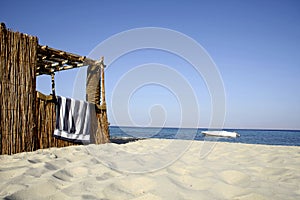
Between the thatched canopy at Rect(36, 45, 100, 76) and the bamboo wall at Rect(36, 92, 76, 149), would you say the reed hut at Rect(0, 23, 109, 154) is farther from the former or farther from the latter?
the thatched canopy at Rect(36, 45, 100, 76)

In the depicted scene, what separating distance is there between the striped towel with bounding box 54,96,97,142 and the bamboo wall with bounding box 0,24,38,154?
757 mm

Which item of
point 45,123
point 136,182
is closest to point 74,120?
point 45,123

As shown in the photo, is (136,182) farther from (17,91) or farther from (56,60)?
(56,60)

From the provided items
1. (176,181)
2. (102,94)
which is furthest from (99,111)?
(176,181)

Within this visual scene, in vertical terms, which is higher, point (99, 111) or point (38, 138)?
point (99, 111)

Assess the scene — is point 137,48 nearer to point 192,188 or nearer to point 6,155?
point 6,155

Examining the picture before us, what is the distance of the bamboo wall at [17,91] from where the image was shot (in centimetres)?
390

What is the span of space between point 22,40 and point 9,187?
326 centimetres

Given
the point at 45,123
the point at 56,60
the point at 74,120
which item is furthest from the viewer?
the point at 56,60

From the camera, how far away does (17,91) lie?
411 cm

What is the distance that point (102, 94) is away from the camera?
260 inches

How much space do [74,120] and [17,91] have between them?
5.57 ft

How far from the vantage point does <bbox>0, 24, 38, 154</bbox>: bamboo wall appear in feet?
12.8

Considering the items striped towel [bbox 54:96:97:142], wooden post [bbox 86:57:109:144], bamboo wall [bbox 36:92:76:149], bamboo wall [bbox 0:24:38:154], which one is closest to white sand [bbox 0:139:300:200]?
bamboo wall [bbox 0:24:38:154]
